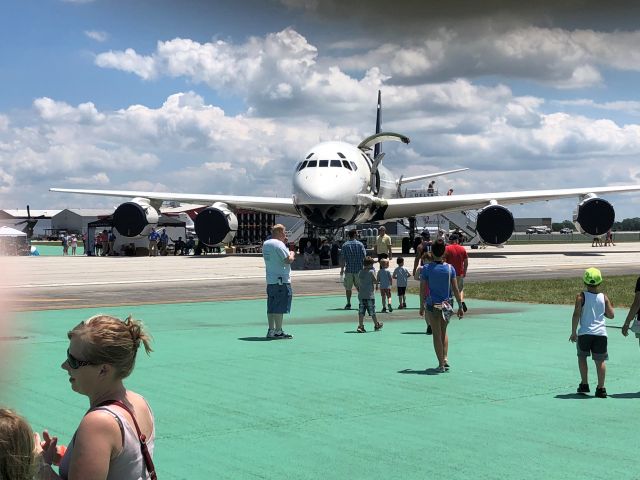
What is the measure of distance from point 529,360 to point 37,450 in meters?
8.62

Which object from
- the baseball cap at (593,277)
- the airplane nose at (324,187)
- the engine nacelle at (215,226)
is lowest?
the baseball cap at (593,277)

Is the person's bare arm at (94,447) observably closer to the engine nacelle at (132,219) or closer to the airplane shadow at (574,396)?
the airplane shadow at (574,396)

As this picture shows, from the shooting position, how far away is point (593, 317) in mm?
8516

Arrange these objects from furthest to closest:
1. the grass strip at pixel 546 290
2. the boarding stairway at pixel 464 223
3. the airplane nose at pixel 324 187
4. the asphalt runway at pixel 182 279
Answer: the boarding stairway at pixel 464 223 < the airplane nose at pixel 324 187 < the asphalt runway at pixel 182 279 < the grass strip at pixel 546 290

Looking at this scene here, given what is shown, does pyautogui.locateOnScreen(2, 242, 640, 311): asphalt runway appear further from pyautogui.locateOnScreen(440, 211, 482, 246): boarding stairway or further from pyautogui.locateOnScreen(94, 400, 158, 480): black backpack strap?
pyautogui.locateOnScreen(440, 211, 482, 246): boarding stairway

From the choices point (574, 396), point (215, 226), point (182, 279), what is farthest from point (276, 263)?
point (215, 226)

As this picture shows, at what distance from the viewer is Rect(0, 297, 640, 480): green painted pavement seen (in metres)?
6.02

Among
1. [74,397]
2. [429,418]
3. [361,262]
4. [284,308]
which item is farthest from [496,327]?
[74,397]

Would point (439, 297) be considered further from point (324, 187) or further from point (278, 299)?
point (324, 187)

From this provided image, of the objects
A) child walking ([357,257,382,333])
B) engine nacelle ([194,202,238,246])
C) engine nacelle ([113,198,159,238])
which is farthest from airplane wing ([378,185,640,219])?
child walking ([357,257,382,333])

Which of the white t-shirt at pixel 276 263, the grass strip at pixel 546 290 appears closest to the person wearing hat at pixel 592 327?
the white t-shirt at pixel 276 263

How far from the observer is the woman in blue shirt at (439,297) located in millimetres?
9703

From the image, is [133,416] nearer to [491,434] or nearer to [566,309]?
[491,434]

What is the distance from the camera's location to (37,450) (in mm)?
2693
